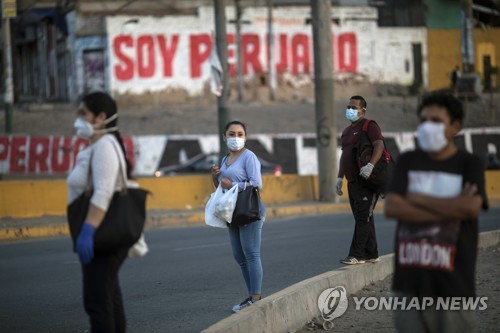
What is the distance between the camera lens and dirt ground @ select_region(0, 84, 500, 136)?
136 feet

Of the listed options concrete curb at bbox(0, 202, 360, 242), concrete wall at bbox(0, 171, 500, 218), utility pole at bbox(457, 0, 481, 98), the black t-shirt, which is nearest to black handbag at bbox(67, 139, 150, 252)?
the black t-shirt

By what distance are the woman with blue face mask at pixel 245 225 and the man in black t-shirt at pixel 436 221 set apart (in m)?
3.66

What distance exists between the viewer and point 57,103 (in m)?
47.0

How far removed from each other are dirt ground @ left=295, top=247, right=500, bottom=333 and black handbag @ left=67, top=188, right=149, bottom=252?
8.33 feet

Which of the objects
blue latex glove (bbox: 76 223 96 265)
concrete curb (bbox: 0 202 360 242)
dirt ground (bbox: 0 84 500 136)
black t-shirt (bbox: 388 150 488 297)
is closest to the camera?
black t-shirt (bbox: 388 150 488 297)

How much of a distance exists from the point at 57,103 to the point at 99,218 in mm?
41924

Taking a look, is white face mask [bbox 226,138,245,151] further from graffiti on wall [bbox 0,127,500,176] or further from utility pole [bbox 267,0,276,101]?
utility pole [bbox 267,0,276,101]

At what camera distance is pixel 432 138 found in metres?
5.18

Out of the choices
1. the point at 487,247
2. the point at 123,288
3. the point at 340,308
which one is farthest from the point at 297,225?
the point at 340,308

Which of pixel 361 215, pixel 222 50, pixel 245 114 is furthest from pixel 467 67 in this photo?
pixel 361 215

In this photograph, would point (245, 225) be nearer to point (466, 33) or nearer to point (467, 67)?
point (466, 33)

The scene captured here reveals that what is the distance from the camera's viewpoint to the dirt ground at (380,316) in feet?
26.5

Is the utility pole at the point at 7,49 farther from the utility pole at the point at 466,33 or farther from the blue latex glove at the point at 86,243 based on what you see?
the blue latex glove at the point at 86,243

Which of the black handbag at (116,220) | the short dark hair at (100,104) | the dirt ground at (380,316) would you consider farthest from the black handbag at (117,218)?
the dirt ground at (380,316)
